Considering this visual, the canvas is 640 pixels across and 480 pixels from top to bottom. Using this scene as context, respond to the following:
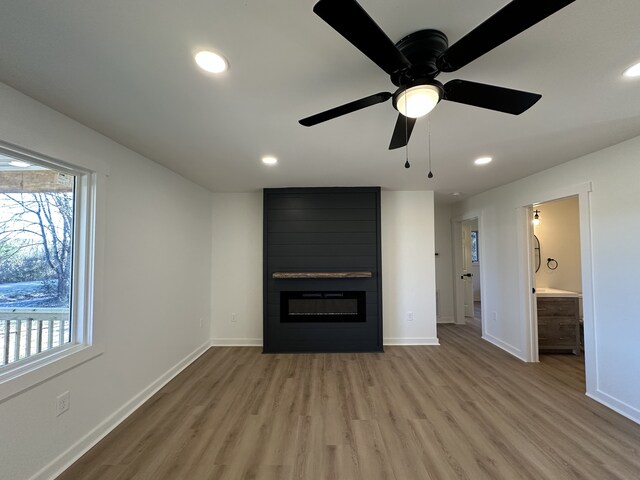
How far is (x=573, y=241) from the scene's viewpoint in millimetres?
4195

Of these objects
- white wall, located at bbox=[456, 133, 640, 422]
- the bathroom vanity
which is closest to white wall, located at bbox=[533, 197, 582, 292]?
the bathroom vanity

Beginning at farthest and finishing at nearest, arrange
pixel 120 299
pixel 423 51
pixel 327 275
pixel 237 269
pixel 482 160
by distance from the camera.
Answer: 1. pixel 237 269
2. pixel 327 275
3. pixel 482 160
4. pixel 120 299
5. pixel 423 51

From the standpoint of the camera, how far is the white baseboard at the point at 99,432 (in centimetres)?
169

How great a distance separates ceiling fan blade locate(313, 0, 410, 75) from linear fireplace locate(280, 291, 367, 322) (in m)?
3.22

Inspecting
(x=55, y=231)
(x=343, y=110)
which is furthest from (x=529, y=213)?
(x=55, y=231)

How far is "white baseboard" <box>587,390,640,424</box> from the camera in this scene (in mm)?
2219

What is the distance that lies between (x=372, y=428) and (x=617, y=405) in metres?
2.26

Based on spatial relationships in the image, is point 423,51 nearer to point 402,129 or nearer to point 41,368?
point 402,129

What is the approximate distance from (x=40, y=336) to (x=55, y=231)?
2.44ft

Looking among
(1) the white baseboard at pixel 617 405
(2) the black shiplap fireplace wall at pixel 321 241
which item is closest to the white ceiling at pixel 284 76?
(2) the black shiplap fireplace wall at pixel 321 241

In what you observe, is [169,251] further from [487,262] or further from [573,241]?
[573,241]

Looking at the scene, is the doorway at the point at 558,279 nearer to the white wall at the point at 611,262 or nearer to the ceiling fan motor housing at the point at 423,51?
the white wall at the point at 611,262

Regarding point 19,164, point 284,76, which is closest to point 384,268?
point 284,76

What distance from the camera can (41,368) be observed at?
165 centimetres
